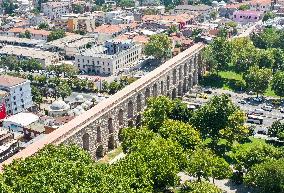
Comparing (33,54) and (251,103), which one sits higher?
(33,54)

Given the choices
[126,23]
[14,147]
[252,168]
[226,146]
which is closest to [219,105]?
[226,146]

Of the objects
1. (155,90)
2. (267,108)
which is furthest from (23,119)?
(267,108)

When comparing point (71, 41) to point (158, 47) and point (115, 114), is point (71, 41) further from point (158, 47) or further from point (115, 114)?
point (115, 114)

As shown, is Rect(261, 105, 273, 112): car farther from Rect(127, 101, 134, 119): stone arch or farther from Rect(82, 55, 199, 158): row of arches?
Rect(127, 101, 134, 119): stone arch

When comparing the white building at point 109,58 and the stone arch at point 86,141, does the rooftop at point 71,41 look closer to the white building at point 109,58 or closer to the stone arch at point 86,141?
the white building at point 109,58

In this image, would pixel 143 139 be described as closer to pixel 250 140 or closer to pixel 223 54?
pixel 250 140

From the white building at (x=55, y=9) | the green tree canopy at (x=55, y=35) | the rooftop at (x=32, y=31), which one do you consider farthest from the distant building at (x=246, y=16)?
the rooftop at (x=32, y=31)

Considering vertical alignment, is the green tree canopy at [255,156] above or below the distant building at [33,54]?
below
